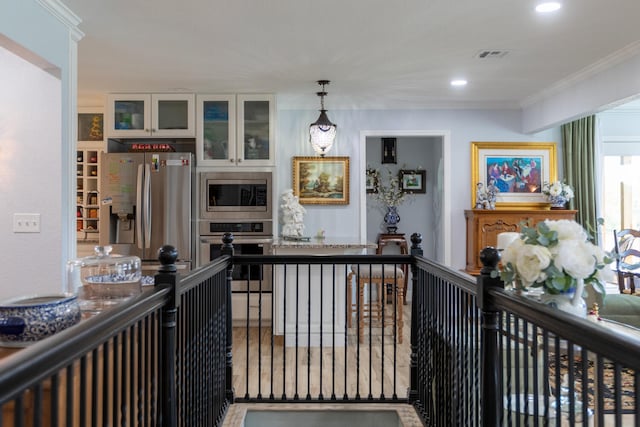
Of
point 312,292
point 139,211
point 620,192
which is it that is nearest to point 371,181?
point 312,292

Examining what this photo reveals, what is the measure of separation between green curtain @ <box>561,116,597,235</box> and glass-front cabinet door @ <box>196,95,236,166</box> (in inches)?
153

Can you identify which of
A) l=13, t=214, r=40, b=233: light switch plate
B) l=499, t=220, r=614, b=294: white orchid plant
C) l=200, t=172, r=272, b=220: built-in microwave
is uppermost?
l=200, t=172, r=272, b=220: built-in microwave

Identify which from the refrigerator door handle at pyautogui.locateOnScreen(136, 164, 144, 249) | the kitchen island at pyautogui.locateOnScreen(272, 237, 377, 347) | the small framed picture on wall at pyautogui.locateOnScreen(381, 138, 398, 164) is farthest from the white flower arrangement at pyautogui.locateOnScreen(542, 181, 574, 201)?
the refrigerator door handle at pyautogui.locateOnScreen(136, 164, 144, 249)

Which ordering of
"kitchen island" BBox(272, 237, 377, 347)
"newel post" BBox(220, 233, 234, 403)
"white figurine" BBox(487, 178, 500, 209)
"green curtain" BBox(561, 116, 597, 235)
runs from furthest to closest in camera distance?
"green curtain" BBox(561, 116, 597, 235) < "white figurine" BBox(487, 178, 500, 209) < "kitchen island" BBox(272, 237, 377, 347) < "newel post" BBox(220, 233, 234, 403)

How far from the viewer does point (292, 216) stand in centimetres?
495

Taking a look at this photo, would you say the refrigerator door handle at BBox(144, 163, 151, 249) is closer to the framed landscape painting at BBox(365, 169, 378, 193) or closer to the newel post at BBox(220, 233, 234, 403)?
the newel post at BBox(220, 233, 234, 403)

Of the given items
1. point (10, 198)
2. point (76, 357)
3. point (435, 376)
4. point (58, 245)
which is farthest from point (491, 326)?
point (10, 198)

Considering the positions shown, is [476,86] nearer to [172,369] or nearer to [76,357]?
[172,369]

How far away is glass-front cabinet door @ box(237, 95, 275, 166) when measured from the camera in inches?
191

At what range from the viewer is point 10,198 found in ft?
9.80

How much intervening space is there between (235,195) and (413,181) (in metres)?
3.07

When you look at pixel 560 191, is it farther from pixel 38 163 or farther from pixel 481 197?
pixel 38 163

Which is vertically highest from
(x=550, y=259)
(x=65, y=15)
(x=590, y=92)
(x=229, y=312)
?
(x=65, y=15)

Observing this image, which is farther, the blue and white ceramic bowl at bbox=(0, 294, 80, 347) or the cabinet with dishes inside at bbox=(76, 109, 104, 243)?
the cabinet with dishes inside at bbox=(76, 109, 104, 243)
